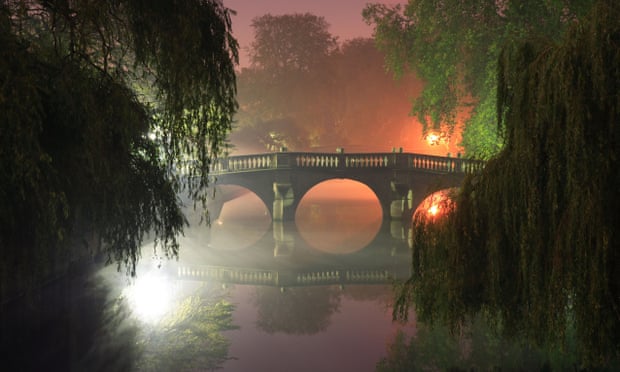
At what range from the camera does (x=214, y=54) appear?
850 centimetres

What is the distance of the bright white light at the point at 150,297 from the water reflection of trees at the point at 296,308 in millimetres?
2521

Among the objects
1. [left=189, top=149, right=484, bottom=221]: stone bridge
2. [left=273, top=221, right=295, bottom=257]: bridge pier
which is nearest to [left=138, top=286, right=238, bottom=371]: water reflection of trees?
[left=273, top=221, right=295, bottom=257]: bridge pier

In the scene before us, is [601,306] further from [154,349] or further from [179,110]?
[154,349]

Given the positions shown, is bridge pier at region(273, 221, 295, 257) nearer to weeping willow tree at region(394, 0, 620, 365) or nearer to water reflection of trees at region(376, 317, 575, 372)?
water reflection of trees at region(376, 317, 575, 372)

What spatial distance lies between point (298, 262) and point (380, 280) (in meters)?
3.81

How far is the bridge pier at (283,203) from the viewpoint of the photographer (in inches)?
1119

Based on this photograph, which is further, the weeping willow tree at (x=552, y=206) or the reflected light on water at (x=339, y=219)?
the reflected light on water at (x=339, y=219)

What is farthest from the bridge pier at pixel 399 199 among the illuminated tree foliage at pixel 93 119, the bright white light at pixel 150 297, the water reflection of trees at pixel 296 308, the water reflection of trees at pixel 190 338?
the illuminated tree foliage at pixel 93 119

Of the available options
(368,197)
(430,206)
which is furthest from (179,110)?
(368,197)

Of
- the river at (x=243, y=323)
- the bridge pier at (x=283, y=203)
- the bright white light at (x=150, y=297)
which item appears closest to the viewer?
the river at (x=243, y=323)

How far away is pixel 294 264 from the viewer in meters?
21.8

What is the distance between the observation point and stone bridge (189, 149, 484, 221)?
28.1 m

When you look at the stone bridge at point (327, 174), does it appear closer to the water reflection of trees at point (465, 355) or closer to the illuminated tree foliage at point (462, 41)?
the illuminated tree foliage at point (462, 41)

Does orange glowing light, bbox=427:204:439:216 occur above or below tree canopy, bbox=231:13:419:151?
below
